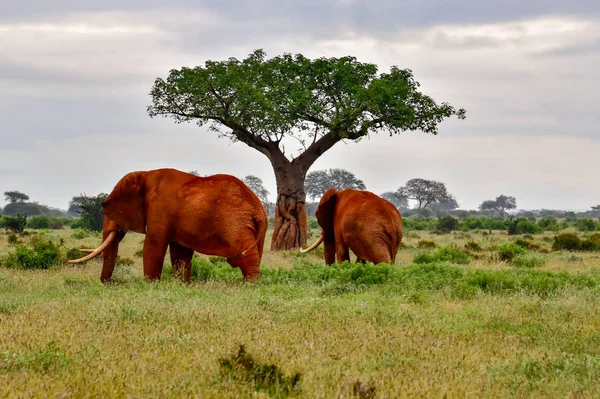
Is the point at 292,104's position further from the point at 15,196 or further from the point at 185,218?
the point at 15,196

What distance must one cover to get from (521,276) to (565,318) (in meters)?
3.89

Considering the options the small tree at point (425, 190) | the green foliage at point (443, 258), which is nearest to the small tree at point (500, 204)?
the small tree at point (425, 190)

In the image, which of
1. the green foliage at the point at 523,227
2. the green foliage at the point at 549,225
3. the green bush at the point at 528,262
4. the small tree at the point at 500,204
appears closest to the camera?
the green bush at the point at 528,262

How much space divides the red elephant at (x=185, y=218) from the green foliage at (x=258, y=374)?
6367 millimetres

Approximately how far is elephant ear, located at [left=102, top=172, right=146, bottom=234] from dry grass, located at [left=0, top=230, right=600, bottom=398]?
1.45 m

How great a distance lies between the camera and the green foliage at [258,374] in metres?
5.71

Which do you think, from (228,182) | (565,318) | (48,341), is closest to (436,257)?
(228,182)

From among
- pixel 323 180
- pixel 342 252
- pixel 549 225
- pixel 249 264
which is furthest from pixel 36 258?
pixel 323 180

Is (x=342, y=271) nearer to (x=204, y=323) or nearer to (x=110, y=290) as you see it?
(x=110, y=290)

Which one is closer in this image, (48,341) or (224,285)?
(48,341)

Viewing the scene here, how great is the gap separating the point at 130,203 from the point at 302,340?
6352mm

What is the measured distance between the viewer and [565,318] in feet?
31.1

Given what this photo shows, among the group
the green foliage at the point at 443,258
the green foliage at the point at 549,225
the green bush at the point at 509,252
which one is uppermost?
the green foliage at the point at 549,225

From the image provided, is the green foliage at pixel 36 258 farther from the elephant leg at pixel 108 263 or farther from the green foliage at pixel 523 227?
the green foliage at pixel 523 227
